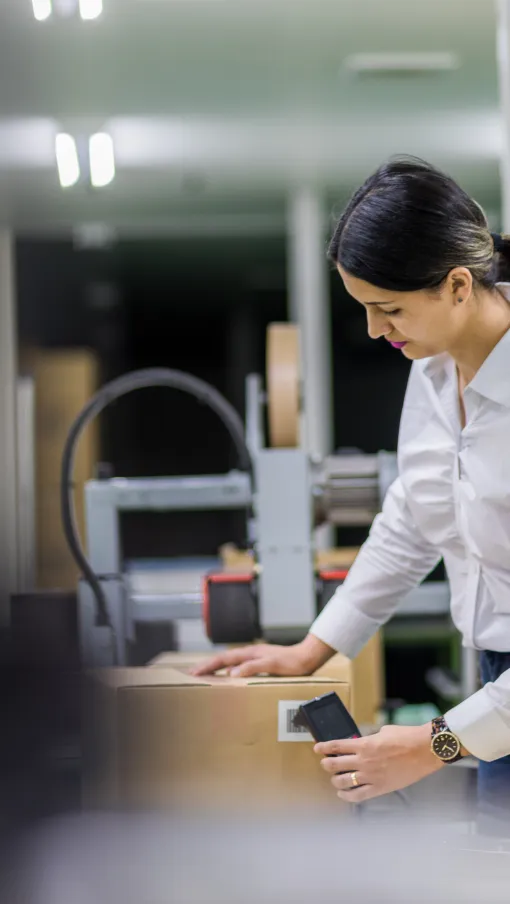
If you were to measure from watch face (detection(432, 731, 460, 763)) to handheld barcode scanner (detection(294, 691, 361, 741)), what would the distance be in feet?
0.32

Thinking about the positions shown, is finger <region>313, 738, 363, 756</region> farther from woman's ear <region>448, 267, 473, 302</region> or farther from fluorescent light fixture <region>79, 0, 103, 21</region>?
fluorescent light fixture <region>79, 0, 103, 21</region>

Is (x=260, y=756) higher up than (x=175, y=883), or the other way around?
(x=175, y=883)

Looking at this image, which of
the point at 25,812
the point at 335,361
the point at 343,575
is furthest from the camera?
the point at 335,361

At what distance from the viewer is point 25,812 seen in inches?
18.3


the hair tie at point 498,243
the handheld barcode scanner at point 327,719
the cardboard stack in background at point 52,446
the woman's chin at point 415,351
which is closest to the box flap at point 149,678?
the handheld barcode scanner at point 327,719

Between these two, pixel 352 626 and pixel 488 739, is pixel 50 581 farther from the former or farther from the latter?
pixel 488 739

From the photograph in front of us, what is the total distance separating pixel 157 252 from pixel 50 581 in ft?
6.55

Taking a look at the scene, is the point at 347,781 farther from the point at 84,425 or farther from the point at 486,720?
the point at 84,425

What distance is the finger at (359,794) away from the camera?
904 mm

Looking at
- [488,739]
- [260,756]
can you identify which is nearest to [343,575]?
[260,756]

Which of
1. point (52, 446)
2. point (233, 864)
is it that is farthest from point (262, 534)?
point (52, 446)

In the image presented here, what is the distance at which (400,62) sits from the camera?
9.54 ft

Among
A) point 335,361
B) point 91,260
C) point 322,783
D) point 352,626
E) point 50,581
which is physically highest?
point 91,260

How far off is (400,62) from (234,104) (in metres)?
0.62
